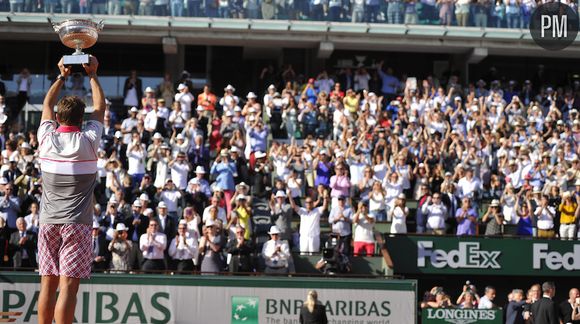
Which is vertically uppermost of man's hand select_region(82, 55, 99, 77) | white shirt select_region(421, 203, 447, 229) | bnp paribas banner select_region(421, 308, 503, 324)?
man's hand select_region(82, 55, 99, 77)

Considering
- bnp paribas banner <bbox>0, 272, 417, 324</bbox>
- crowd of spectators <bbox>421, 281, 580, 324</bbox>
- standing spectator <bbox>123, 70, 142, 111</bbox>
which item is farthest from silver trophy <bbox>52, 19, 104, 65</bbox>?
standing spectator <bbox>123, 70, 142, 111</bbox>

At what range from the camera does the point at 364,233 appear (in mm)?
20969

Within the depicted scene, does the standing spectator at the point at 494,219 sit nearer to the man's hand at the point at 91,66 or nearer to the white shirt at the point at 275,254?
the white shirt at the point at 275,254

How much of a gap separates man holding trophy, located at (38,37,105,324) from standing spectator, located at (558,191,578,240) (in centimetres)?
1661

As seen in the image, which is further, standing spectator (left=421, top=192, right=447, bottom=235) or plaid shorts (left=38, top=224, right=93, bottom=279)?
standing spectator (left=421, top=192, right=447, bottom=235)

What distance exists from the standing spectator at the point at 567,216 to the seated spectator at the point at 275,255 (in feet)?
20.8

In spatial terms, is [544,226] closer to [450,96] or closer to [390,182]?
[390,182]

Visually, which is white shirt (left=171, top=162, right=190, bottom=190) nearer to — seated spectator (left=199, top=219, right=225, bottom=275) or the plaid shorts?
seated spectator (left=199, top=219, right=225, bottom=275)

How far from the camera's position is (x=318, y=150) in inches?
928

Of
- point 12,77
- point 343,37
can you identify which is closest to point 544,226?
point 343,37

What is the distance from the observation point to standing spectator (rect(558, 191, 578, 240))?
2227 cm

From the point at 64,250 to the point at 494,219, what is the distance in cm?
1637

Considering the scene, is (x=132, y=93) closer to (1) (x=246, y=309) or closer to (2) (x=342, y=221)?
(2) (x=342, y=221)

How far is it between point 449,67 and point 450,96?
7.04m
